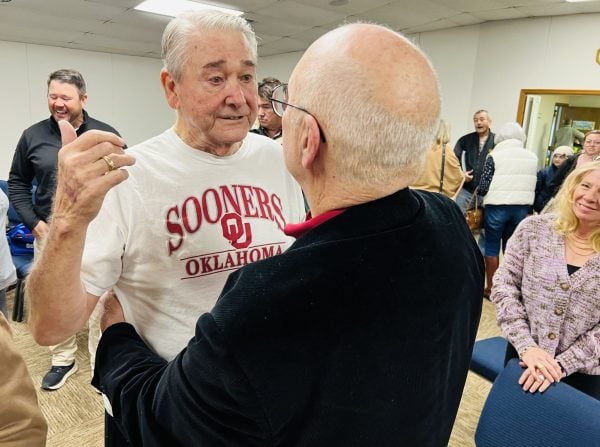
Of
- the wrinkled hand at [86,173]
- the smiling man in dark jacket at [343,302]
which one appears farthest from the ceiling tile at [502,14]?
the wrinkled hand at [86,173]

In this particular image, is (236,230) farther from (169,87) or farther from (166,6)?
(166,6)

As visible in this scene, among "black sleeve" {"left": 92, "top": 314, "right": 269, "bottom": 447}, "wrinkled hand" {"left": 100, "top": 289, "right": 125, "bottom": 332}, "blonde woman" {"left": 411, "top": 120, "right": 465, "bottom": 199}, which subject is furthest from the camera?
"blonde woman" {"left": 411, "top": 120, "right": 465, "bottom": 199}

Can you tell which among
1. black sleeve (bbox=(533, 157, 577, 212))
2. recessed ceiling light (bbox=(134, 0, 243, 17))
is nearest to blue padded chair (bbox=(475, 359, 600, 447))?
black sleeve (bbox=(533, 157, 577, 212))

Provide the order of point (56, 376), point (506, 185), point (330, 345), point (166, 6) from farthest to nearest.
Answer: point (166, 6) < point (506, 185) < point (56, 376) < point (330, 345)

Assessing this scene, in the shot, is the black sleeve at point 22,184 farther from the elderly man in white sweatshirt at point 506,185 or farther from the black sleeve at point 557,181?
the black sleeve at point 557,181

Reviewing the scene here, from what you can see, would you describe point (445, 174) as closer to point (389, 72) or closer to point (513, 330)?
point (513, 330)

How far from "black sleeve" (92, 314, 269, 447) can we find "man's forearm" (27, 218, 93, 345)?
202 millimetres

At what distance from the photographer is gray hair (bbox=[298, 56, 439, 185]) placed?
61 cm

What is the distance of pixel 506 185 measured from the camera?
3805 mm

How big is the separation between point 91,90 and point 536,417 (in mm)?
9364

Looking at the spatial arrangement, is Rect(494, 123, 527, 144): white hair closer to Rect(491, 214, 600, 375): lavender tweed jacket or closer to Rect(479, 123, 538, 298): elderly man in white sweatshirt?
Rect(479, 123, 538, 298): elderly man in white sweatshirt

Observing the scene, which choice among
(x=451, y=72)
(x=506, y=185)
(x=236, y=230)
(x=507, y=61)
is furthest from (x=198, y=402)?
(x=451, y=72)

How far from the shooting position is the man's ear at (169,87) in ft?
3.37

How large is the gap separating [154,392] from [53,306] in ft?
0.94
